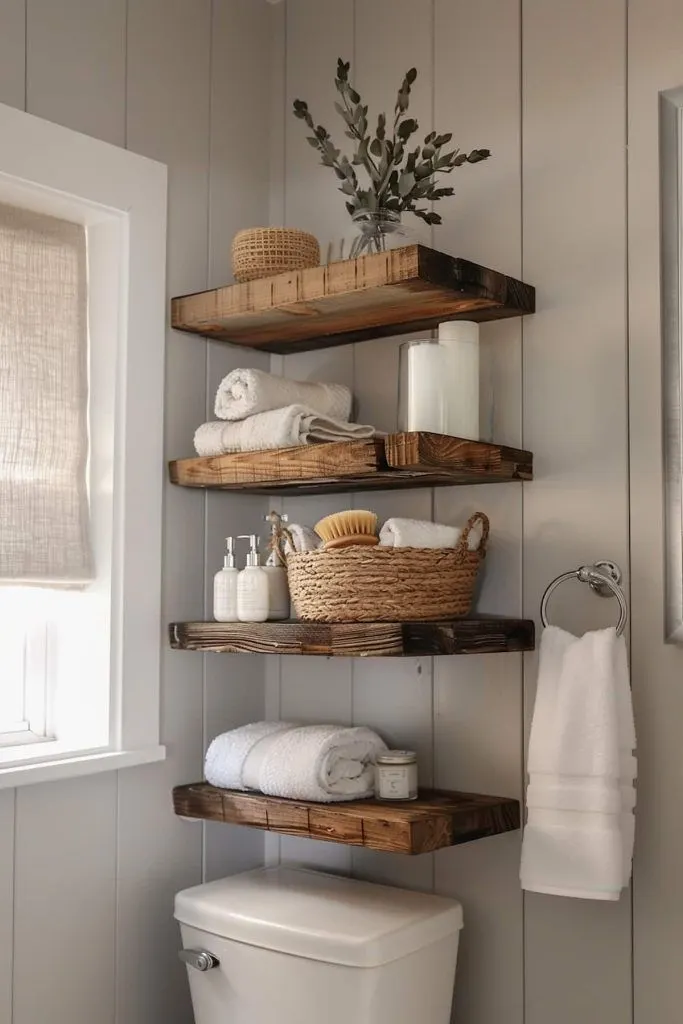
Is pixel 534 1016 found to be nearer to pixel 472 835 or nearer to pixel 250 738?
pixel 472 835

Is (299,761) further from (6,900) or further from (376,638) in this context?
(6,900)

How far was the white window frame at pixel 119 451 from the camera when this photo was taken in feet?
5.98

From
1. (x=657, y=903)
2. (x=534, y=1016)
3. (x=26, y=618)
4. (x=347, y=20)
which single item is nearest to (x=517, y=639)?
(x=657, y=903)

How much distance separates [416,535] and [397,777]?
1.27 feet

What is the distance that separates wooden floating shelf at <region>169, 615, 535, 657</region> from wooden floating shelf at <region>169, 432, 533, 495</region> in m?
0.22

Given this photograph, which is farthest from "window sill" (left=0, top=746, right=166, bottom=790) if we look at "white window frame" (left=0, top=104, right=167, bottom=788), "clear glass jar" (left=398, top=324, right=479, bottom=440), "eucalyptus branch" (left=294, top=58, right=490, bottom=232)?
"eucalyptus branch" (left=294, top=58, right=490, bottom=232)

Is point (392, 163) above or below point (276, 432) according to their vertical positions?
above

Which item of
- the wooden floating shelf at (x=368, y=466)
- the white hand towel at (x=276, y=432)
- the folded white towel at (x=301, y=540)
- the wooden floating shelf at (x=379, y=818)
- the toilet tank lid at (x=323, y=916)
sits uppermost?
the white hand towel at (x=276, y=432)

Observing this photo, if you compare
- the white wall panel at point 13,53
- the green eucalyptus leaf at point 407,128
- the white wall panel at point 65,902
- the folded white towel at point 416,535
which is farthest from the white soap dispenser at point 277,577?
the white wall panel at point 13,53

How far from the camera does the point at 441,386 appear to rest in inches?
65.5

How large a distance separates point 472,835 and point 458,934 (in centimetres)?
21

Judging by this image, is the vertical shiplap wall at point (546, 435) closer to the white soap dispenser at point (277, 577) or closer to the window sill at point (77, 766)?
the white soap dispenser at point (277, 577)

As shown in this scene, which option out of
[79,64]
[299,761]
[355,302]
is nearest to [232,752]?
[299,761]

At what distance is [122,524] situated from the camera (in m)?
1.84
